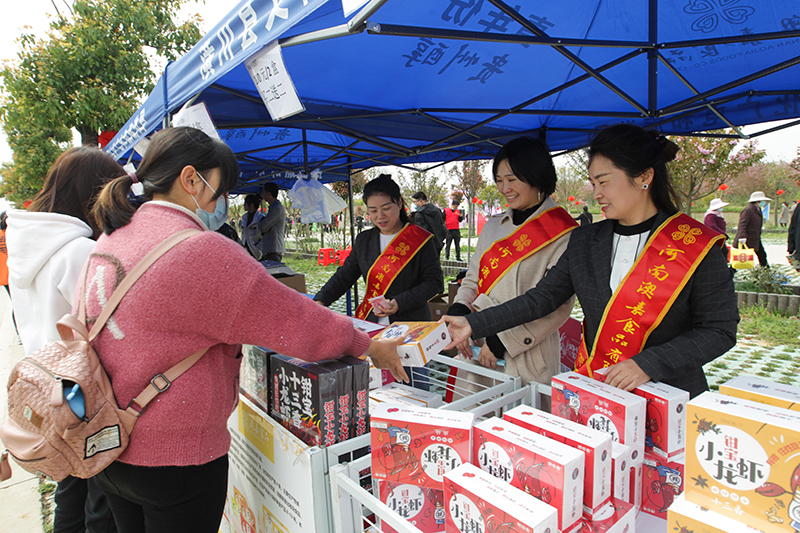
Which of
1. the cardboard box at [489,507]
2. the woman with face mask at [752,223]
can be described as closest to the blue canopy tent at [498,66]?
the cardboard box at [489,507]

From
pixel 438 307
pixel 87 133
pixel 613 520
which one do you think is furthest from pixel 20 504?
pixel 87 133

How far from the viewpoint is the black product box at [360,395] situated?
1.31 metres

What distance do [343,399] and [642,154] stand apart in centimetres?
127

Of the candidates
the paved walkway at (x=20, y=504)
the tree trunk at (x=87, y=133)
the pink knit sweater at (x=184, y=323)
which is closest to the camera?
the pink knit sweater at (x=184, y=323)

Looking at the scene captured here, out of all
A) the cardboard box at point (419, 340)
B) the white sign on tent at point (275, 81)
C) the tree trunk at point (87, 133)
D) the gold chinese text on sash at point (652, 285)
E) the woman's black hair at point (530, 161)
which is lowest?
the cardboard box at point (419, 340)

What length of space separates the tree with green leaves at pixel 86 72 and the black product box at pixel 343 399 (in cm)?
958

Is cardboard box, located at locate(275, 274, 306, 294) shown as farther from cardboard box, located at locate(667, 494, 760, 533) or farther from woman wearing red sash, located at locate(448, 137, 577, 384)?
cardboard box, located at locate(667, 494, 760, 533)

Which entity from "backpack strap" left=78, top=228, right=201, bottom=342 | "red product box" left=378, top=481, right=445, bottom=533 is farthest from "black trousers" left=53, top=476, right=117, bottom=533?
"red product box" left=378, top=481, right=445, bottom=533

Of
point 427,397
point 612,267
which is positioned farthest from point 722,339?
point 427,397

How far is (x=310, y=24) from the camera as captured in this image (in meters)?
1.58

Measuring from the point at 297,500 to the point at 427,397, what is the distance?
529mm

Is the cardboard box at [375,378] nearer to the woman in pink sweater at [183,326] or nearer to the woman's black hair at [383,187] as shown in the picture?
the woman in pink sweater at [183,326]

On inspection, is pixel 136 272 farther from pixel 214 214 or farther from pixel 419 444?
pixel 419 444

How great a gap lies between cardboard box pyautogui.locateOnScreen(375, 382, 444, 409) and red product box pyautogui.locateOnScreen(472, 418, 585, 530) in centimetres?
49
